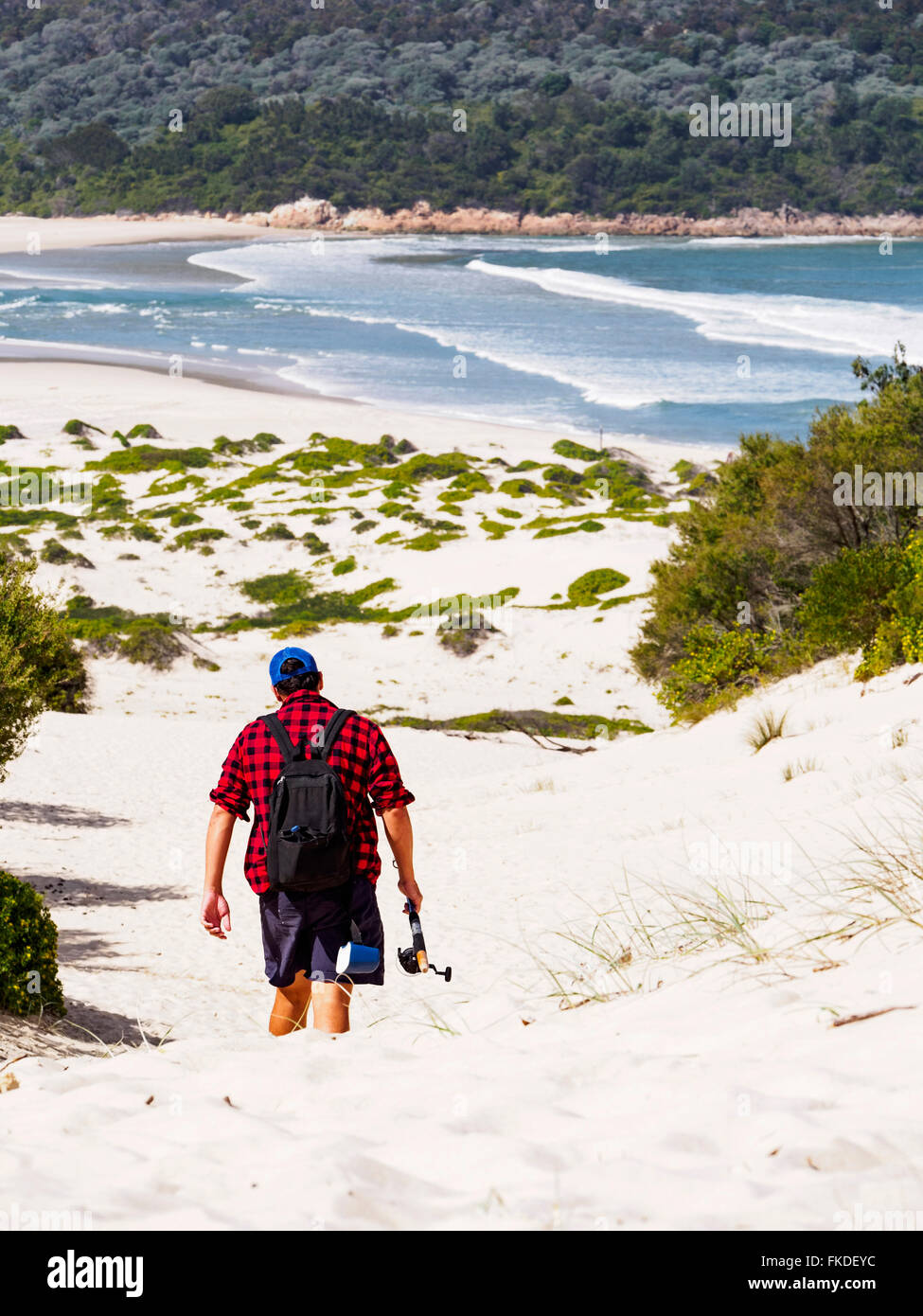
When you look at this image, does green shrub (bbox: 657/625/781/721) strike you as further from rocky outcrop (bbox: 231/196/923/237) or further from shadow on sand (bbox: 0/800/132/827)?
rocky outcrop (bbox: 231/196/923/237)

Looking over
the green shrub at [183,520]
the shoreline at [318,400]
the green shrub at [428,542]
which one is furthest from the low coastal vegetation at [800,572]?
the shoreline at [318,400]

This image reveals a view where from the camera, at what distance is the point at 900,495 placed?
1505 centimetres

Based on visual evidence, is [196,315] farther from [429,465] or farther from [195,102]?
[195,102]

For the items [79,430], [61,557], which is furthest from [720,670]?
[79,430]

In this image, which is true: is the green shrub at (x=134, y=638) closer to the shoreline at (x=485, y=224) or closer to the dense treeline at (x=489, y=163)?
the shoreline at (x=485, y=224)

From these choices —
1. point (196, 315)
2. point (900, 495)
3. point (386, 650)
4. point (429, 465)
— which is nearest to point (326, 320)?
point (196, 315)

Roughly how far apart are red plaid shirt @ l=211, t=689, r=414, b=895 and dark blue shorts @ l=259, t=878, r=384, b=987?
8 centimetres

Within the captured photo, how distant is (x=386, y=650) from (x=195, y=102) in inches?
7678

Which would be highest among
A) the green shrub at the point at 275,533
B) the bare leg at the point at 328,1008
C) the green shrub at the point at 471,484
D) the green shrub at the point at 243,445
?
the green shrub at the point at 243,445

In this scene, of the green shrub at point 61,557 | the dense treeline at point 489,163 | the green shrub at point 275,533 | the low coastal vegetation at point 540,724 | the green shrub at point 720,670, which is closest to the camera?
the green shrub at point 720,670

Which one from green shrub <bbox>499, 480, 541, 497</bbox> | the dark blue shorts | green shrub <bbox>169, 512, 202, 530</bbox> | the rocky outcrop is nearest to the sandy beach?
the rocky outcrop
